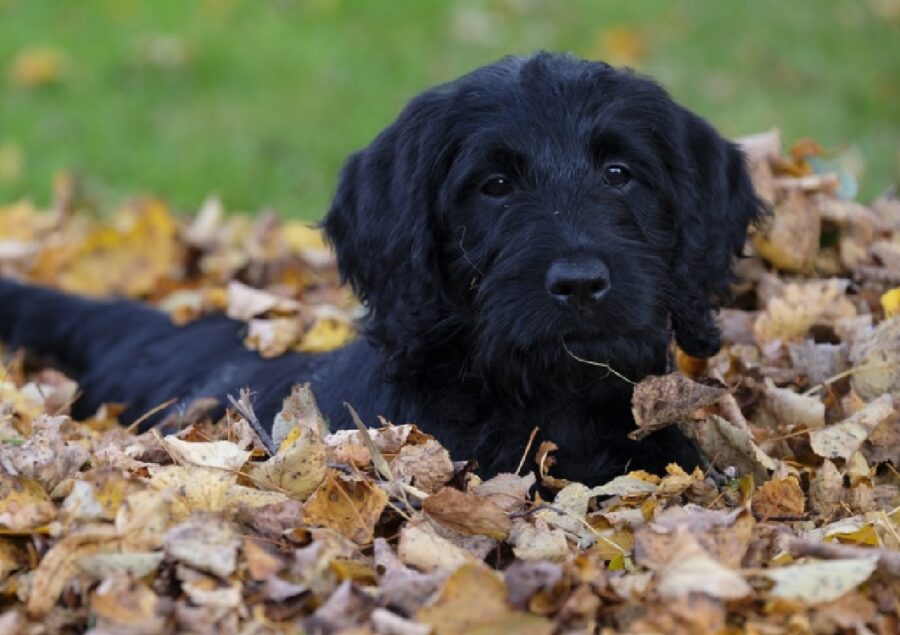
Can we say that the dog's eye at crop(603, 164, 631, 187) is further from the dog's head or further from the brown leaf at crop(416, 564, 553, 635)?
the brown leaf at crop(416, 564, 553, 635)

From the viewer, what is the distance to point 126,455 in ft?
12.0

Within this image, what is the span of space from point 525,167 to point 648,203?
1.25ft

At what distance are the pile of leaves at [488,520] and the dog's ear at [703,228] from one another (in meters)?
0.24

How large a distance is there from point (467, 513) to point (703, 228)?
1404 millimetres

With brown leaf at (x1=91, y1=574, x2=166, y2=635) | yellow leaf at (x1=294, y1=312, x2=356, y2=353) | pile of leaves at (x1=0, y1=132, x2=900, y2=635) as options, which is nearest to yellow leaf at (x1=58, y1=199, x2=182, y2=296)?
yellow leaf at (x1=294, y1=312, x2=356, y2=353)

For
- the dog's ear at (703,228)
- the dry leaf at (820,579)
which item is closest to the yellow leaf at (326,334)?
the dog's ear at (703,228)

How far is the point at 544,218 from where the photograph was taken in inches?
153

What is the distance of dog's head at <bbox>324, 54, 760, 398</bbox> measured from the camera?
378 centimetres

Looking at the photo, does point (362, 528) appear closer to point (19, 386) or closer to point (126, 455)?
point (126, 455)

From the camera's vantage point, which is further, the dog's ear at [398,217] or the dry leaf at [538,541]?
the dog's ear at [398,217]

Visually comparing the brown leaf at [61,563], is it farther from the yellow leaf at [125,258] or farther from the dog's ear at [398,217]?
the yellow leaf at [125,258]

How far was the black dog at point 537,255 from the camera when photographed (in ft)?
12.5

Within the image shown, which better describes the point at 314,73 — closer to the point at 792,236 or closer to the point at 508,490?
the point at 792,236

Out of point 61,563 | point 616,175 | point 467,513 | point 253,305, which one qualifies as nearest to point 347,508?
point 467,513
